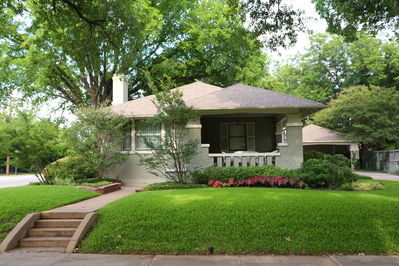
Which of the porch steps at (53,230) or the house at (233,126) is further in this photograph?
the house at (233,126)

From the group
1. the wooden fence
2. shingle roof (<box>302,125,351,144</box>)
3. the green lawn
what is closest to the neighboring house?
shingle roof (<box>302,125,351,144</box>)

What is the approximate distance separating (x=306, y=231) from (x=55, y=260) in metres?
4.98

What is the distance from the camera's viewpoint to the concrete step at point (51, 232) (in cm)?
643

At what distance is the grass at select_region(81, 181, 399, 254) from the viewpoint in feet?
18.4

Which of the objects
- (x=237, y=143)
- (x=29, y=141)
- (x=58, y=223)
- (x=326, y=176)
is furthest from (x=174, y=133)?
(x=29, y=141)

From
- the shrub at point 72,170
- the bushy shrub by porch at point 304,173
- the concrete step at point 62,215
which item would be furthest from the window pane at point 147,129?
the concrete step at point 62,215

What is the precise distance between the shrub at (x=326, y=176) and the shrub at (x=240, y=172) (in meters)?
0.54

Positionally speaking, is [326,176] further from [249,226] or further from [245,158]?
[249,226]

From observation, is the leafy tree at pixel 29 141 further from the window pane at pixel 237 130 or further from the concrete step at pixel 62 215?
the window pane at pixel 237 130

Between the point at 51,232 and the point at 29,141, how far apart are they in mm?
7538

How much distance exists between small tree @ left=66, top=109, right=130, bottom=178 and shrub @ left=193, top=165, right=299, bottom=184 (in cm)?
441

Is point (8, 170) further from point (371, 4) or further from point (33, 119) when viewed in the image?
point (371, 4)

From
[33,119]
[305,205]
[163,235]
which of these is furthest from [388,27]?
[33,119]

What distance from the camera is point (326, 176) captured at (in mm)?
10539
